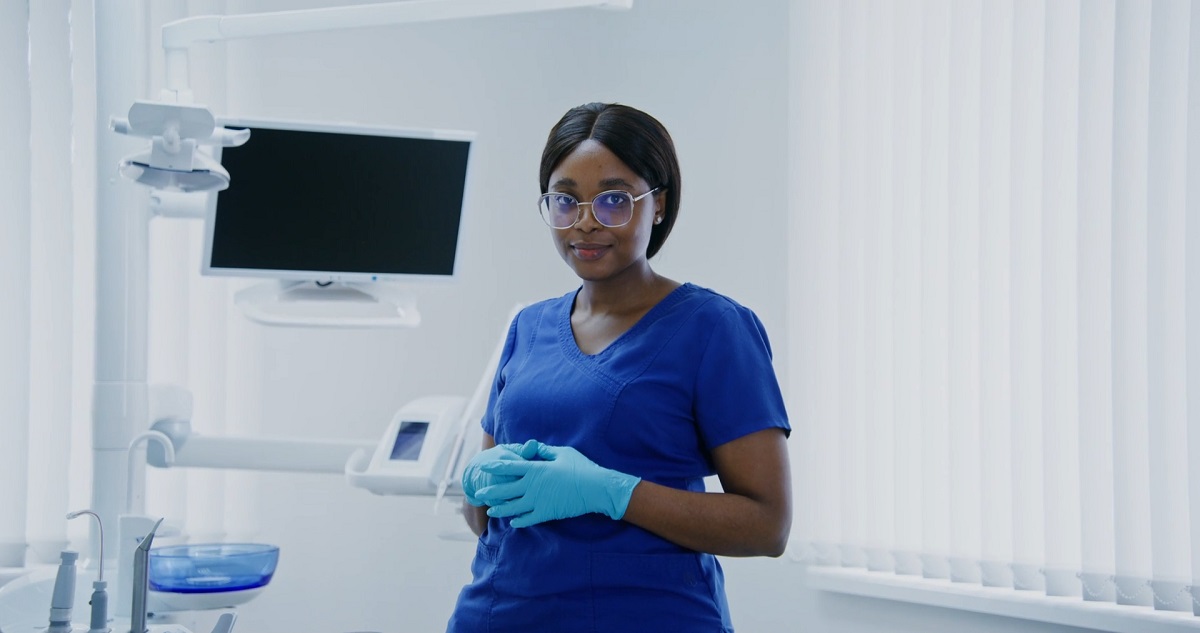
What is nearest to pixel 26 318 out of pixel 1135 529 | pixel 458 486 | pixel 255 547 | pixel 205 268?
pixel 205 268

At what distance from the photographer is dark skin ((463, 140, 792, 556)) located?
1.17 meters

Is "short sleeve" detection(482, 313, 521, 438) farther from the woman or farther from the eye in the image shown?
the eye

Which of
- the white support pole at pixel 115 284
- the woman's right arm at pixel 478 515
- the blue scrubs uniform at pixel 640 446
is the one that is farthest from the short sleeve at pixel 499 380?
the white support pole at pixel 115 284

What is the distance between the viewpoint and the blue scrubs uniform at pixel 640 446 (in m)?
1.20

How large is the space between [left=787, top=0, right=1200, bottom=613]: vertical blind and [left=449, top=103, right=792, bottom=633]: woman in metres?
1.08

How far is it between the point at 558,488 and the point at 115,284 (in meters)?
0.96

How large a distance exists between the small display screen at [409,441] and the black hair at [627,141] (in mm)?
710

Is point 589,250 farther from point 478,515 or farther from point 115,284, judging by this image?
point 115,284

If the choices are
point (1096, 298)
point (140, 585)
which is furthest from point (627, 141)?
point (1096, 298)

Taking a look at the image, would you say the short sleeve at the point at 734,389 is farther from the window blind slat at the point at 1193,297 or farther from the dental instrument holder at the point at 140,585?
the window blind slat at the point at 1193,297

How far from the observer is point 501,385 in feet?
4.62

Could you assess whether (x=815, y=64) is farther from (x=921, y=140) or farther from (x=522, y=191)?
(x=522, y=191)

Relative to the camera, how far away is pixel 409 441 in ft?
6.20

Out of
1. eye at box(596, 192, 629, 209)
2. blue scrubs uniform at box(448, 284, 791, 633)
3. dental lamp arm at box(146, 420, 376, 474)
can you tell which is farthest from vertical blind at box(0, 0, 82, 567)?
eye at box(596, 192, 629, 209)
